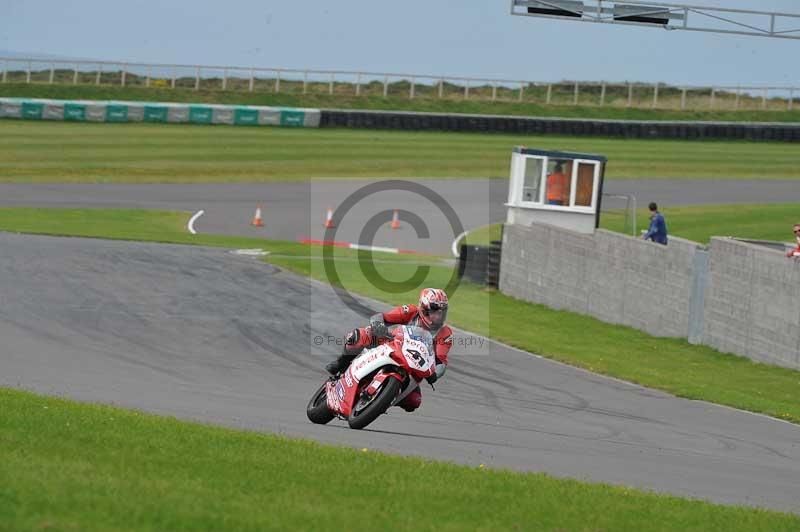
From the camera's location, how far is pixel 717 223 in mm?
39031

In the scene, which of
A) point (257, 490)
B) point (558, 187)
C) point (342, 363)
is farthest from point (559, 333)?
point (257, 490)

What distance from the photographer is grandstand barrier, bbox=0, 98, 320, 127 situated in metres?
57.6

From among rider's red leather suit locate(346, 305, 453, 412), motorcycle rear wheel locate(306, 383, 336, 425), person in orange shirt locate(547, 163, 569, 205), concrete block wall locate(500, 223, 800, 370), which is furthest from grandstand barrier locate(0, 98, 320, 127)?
rider's red leather suit locate(346, 305, 453, 412)

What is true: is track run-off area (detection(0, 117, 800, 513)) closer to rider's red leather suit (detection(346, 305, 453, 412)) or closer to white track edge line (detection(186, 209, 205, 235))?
white track edge line (detection(186, 209, 205, 235))

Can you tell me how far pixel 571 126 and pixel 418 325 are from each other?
4997 cm

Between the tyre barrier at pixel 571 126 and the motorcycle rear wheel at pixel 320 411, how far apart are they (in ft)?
160

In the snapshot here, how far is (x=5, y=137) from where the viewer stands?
175ft

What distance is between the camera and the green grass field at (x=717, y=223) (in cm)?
3666

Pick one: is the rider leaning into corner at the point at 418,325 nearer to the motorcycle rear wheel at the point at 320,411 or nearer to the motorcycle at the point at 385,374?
the motorcycle at the point at 385,374

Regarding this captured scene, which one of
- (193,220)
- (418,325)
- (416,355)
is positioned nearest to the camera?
(416,355)

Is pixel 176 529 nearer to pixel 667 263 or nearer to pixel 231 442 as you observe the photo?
pixel 231 442

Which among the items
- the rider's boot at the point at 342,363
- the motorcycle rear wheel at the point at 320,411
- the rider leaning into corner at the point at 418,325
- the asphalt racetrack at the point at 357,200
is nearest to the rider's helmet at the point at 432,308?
the rider leaning into corner at the point at 418,325

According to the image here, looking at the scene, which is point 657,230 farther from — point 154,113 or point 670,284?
point 154,113

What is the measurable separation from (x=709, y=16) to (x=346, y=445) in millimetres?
21080
